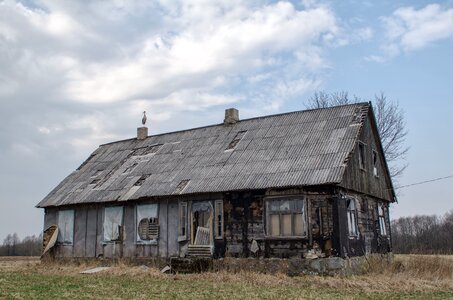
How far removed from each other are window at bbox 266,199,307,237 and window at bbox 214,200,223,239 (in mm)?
1955

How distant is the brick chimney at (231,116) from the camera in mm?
23445

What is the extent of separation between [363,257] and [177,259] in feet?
22.4

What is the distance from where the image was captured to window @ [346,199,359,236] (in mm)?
17328

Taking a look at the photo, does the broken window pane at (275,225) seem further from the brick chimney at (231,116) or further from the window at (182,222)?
the brick chimney at (231,116)

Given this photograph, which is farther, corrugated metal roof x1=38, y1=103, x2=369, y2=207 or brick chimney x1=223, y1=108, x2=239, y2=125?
brick chimney x1=223, y1=108, x2=239, y2=125

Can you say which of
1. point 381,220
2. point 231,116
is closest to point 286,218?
point 381,220

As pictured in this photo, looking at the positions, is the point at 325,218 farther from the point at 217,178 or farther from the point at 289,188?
the point at 217,178

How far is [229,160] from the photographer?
19812 millimetres

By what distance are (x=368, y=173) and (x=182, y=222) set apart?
26.3 ft

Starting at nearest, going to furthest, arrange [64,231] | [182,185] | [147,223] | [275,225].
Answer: [275,225] → [182,185] → [147,223] → [64,231]

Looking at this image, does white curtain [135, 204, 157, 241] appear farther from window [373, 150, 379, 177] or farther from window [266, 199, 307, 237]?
window [373, 150, 379, 177]

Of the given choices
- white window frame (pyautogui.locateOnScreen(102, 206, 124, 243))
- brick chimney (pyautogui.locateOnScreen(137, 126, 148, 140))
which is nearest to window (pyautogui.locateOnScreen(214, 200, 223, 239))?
white window frame (pyautogui.locateOnScreen(102, 206, 124, 243))

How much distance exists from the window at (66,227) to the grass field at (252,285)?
19.0ft

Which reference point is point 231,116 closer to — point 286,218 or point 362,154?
point 362,154
